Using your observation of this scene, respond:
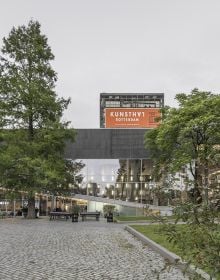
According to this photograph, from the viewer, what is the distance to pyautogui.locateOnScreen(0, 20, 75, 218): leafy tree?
119 ft

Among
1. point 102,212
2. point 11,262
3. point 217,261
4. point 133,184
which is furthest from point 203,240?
point 133,184

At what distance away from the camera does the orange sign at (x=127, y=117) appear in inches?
2813

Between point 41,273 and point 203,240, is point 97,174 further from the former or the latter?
point 203,240

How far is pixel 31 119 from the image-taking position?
39188 mm

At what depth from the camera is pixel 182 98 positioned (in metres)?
39.4

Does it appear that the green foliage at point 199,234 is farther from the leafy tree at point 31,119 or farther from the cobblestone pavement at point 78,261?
the leafy tree at point 31,119

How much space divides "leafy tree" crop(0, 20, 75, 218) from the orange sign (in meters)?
31.0

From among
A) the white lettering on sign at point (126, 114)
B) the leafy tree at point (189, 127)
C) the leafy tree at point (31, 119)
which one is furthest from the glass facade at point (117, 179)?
the white lettering on sign at point (126, 114)

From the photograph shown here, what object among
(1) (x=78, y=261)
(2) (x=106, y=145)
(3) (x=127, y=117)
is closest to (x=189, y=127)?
(2) (x=106, y=145)

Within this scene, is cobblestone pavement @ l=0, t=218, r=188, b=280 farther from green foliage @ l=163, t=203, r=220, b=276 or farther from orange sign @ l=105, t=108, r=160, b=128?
orange sign @ l=105, t=108, r=160, b=128

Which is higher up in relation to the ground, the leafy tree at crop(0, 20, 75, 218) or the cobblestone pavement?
the leafy tree at crop(0, 20, 75, 218)

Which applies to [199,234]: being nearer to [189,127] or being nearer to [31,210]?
[189,127]

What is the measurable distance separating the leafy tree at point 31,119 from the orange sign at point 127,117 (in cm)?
3102

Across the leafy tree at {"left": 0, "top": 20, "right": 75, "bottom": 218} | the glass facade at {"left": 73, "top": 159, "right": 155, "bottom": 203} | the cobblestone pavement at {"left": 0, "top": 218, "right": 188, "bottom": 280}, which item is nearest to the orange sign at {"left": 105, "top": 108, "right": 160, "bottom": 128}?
the glass facade at {"left": 73, "top": 159, "right": 155, "bottom": 203}
